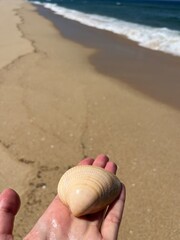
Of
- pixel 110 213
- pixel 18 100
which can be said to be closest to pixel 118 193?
pixel 110 213

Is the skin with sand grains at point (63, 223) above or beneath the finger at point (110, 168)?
above

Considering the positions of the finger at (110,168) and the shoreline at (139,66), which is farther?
the shoreline at (139,66)

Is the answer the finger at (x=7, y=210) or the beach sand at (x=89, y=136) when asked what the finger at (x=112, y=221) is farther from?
the beach sand at (x=89, y=136)

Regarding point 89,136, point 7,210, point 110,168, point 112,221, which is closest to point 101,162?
point 110,168

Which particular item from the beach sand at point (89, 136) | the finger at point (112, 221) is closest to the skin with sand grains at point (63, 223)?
the finger at point (112, 221)

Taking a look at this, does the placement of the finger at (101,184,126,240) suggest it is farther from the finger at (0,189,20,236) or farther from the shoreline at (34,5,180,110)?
the shoreline at (34,5,180,110)

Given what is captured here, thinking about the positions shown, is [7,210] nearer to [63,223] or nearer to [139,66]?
[63,223]

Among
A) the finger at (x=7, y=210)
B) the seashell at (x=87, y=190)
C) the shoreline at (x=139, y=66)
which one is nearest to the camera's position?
the finger at (x=7, y=210)
